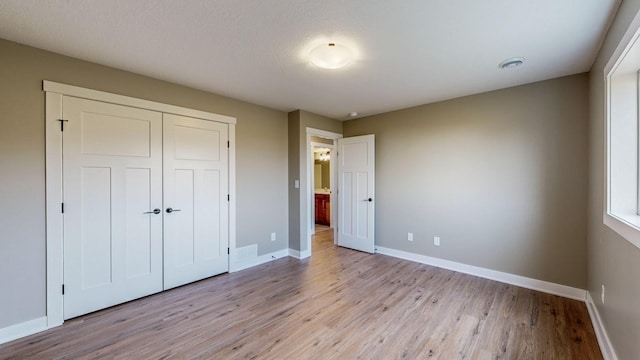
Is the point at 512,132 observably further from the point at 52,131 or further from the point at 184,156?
the point at 52,131

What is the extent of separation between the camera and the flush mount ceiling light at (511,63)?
8.17 ft

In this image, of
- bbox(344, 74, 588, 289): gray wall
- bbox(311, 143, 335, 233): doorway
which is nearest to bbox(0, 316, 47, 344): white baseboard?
bbox(344, 74, 588, 289): gray wall

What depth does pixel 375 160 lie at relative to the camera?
182 inches

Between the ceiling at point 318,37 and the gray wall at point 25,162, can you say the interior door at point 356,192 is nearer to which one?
the ceiling at point 318,37

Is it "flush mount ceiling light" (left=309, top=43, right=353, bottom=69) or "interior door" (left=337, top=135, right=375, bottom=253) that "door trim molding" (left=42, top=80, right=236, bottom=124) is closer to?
"flush mount ceiling light" (left=309, top=43, right=353, bottom=69)

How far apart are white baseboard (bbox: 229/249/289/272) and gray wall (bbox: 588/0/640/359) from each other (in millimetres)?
3652

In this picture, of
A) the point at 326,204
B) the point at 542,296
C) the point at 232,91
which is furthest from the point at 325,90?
the point at 326,204

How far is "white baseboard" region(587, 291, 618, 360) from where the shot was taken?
185 centimetres

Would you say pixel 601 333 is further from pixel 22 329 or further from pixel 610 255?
pixel 22 329

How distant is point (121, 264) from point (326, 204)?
5.03 meters

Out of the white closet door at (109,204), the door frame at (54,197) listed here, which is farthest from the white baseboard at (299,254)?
the door frame at (54,197)

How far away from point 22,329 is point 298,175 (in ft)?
10.7

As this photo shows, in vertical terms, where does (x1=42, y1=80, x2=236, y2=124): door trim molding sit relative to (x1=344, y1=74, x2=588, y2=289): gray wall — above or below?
above

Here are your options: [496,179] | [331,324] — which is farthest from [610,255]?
[331,324]
